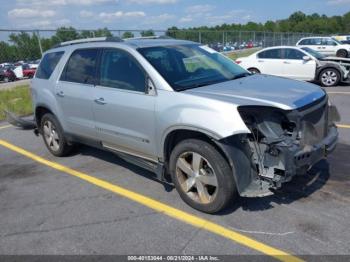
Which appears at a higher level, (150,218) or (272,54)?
(272,54)

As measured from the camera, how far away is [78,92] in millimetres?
5363

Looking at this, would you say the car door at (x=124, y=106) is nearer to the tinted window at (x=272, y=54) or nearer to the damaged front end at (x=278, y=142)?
the damaged front end at (x=278, y=142)

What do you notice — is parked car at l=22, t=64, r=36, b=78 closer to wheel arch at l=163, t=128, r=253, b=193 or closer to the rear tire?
the rear tire

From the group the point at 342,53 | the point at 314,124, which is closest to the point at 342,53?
the point at 342,53

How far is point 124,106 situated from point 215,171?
1.47 metres

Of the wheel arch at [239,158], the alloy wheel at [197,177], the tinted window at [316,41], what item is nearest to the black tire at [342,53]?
→ the tinted window at [316,41]

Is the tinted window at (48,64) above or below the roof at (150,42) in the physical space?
below

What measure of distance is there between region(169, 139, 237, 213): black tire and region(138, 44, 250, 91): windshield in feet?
2.28

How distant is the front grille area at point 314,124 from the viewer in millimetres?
3793

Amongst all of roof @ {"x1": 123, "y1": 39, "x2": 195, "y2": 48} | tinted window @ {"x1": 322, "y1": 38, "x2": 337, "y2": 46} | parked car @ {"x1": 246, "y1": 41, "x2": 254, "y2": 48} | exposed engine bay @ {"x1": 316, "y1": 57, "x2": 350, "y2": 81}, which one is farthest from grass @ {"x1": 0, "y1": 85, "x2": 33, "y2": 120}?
parked car @ {"x1": 246, "y1": 41, "x2": 254, "y2": 48}

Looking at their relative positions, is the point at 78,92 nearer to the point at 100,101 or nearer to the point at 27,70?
the point at 100,101

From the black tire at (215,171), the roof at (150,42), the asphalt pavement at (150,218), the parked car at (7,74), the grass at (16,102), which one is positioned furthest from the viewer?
the parked car at (7,74)

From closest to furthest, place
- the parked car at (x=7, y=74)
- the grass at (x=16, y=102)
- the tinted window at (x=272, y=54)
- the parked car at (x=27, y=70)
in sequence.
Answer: the grass at (x=16, y=102), the tinted window at (x=272, y=54), the parked car at (x=7, y=74), the parked car at (x=27, y=70)

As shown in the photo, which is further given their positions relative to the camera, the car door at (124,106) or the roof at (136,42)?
the roof at (136,42)
